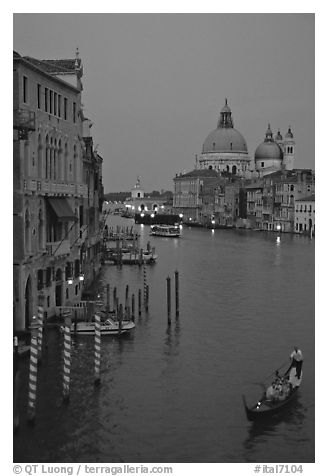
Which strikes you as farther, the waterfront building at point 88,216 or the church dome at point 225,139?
the church dome at point 225,139

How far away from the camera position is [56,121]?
800 centimetres

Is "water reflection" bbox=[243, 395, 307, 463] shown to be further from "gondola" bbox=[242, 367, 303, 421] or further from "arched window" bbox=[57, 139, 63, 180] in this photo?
"arched window" bbox=[57, 139, 63, 180]

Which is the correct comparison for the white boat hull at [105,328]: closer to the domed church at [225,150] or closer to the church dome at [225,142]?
the domed church at [225,150]

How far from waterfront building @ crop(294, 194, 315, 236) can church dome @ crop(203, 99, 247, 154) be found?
2279cm

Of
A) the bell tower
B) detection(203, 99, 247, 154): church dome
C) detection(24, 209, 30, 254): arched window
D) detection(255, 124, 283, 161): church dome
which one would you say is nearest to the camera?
detection(24, 209, 30, 254): arched window

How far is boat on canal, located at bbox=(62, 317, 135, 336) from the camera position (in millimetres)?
8008

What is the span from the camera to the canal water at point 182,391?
5160mm

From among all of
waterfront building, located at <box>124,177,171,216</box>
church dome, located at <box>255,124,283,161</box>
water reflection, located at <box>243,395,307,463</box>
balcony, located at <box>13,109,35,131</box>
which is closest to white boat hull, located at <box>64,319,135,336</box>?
balcony, located at <box>13,109,35,131</box>

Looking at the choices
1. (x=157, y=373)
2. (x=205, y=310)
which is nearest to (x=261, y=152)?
(x=205, y=310)

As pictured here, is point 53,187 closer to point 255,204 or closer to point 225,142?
point 255,204

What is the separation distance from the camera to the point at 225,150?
178 ft

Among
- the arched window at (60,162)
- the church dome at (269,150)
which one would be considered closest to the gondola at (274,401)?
the arched window at (60,162)

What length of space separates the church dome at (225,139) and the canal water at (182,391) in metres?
43.5
